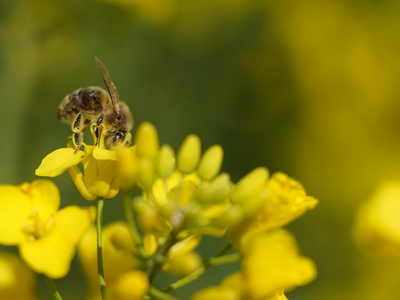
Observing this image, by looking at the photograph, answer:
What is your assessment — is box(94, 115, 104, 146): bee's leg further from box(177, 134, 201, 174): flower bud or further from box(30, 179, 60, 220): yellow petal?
box(177, 134, 201, 174): flower bud

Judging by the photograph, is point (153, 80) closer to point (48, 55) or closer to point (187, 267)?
point (48, 55)

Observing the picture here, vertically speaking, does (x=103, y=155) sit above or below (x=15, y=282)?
above

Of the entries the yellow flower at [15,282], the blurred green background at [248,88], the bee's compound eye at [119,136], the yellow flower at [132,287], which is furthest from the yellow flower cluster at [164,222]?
the blurred green background at [248,88]

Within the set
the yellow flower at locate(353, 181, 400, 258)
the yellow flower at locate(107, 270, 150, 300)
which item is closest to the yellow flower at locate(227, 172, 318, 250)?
the yellow flower at locate(107, 270, 150, 300)

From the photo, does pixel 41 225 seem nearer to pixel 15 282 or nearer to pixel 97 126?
pixel 15 282

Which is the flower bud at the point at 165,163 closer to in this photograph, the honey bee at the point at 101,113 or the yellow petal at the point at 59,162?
the yellow petal at the point at 59,162

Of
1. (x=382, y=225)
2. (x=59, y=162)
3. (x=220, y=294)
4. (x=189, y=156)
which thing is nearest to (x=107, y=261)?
(x=59, y=162)
